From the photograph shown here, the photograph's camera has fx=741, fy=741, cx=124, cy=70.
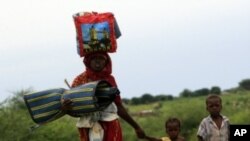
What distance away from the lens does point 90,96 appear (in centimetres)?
624

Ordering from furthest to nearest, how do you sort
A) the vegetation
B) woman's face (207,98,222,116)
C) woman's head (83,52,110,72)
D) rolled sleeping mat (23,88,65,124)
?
the vegetation, woman's face (207,98,222,116), woman's head (83,52,110,72), rolled sleeping mat (23,88,65,124)

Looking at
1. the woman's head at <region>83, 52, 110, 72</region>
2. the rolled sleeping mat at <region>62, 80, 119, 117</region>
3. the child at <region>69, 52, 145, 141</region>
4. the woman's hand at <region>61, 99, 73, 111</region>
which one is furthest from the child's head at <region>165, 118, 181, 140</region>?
the woman's hand at <region>61, 99, 73, 111</region>

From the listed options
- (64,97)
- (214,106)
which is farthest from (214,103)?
(64,97)

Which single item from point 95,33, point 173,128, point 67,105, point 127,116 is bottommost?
point 173,128

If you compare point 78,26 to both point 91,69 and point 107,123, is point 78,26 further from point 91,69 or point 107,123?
point 107,123

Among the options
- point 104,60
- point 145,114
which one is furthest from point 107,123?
point 145,114

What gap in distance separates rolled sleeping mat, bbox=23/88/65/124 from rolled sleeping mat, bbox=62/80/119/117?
0.28 ft

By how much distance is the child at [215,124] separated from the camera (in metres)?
6.75

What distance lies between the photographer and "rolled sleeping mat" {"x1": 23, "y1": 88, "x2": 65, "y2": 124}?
6.41 meters

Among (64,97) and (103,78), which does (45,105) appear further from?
(103,78)

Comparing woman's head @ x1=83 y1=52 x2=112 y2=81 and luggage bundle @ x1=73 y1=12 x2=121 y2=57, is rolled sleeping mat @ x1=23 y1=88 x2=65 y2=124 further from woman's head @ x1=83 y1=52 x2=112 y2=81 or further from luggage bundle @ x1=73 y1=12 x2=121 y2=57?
luggage bundle @ x1=73 y1=12 x2=121 y2=57

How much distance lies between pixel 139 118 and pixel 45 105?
131 feet

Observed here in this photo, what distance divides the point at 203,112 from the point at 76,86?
31926mm

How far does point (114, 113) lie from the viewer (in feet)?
21.9
